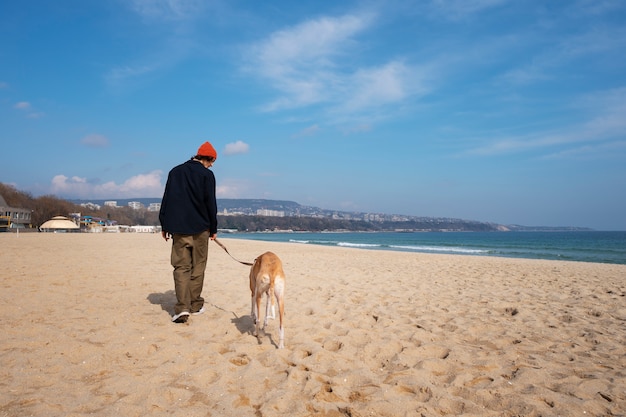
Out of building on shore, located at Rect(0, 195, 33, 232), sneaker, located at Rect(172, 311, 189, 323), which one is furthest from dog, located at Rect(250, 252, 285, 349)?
building on shore, located at Rect(0, 195, 33, 232)

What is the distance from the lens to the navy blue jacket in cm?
475

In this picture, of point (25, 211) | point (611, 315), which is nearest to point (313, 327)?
point (611, 315)

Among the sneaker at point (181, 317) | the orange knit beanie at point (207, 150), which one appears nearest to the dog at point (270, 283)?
the sneaker at point (181, 317)

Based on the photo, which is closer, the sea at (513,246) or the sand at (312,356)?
the sand at (312,356)

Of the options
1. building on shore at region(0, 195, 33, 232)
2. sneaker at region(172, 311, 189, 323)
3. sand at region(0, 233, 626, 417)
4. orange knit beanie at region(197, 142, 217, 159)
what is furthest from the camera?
building on shore at region(0, 195, 33, 232)

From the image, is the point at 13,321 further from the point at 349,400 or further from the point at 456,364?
the point at 456,364

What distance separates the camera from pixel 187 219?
4.77 m

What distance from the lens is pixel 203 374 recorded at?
3.22m

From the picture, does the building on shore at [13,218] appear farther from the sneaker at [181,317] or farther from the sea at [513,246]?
the sneaker at [181,317]

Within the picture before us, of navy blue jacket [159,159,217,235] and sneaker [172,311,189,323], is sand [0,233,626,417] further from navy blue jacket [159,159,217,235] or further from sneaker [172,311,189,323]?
navy blue jacket [159,159,217,235]

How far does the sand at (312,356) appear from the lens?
272 cm

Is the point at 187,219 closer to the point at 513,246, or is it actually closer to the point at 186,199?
the point at 186,199

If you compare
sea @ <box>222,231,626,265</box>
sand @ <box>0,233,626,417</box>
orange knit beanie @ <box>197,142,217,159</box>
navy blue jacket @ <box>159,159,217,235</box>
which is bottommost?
sea @ <box>222,231,626,265</box>

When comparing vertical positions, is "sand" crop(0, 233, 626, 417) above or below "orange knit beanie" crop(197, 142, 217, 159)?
below
